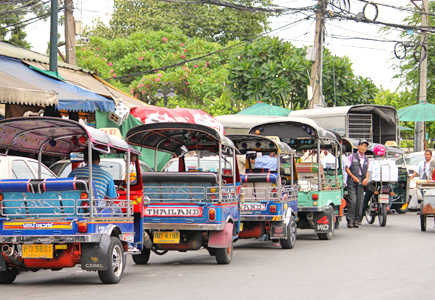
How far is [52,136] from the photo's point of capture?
11.1 m

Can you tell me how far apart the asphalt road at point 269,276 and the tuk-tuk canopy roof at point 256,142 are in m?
1.87

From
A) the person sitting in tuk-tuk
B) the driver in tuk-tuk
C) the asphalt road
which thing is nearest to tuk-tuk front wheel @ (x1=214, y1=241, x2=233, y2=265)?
the asphalt road

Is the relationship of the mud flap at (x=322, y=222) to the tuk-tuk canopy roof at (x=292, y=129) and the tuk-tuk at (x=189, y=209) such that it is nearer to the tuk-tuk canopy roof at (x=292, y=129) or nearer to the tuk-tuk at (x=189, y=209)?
the tuk-tuk canopy roof at (x=292, y=129)

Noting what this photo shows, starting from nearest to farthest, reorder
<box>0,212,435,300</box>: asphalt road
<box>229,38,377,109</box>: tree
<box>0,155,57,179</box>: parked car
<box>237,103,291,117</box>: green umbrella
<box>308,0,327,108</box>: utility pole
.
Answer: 1. <box>0,212,435,300</box>: asphalt road
2. <box>0,155,57,179</box>: parked car
3. <box>237,103,291,117</box>: green umbrella
4. <box>308,0,327,108</box>: utility pole
5. <box>229,38,377,109</box>: tree

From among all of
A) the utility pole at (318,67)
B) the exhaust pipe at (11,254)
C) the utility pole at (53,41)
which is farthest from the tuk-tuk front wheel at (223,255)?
the utility pole at (318,67)

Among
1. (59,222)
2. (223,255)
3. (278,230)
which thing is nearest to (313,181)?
(278,230)

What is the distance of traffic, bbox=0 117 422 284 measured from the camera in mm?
9773

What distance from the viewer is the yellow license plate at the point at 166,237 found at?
12.1 m

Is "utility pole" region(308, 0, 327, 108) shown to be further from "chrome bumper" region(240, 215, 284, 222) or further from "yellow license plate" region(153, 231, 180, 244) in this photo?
"yellow license plate" region(153, 231, 180, 244)

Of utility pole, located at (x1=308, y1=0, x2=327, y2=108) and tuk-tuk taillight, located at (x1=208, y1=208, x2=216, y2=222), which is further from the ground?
utility pole, located at (x1=308, y1=0, x2=327, y2=108)

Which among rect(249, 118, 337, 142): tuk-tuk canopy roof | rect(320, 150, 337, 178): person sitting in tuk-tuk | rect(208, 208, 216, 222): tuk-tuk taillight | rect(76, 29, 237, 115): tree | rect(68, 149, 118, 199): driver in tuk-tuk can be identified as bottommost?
rect(208, 208, 216, 222): tuk-tuk taillight

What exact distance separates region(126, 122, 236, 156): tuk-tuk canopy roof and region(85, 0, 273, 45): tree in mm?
43536

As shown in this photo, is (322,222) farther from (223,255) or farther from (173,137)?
(223,255)

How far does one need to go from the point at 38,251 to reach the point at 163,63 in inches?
1745
